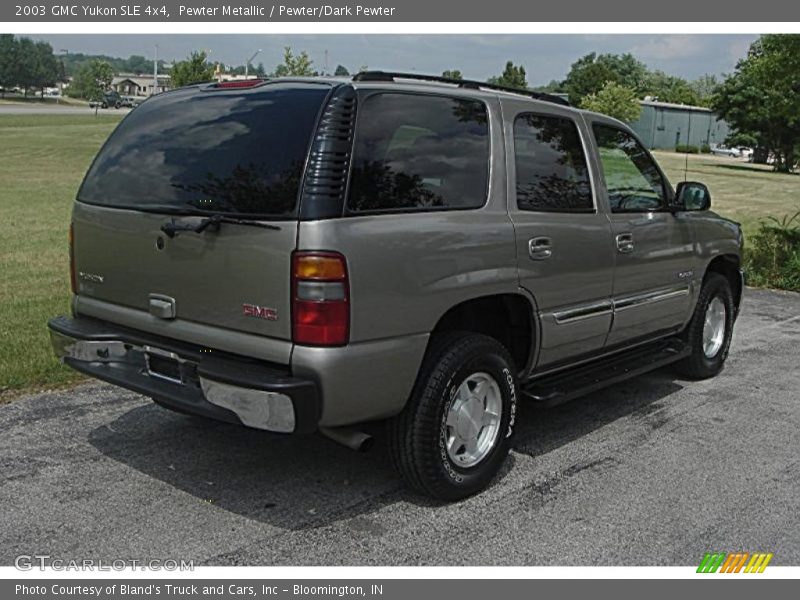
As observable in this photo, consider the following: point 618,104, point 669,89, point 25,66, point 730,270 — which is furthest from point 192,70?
point 25,66

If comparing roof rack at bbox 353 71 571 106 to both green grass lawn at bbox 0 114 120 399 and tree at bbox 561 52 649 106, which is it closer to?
green grass lawn at bbox 0 114 120 399

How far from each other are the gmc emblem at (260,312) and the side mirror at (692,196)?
11.3 ft

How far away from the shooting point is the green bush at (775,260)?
11211mm

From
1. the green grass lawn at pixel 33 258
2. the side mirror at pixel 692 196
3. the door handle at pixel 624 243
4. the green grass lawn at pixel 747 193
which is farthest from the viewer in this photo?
the green grass lawn at pixel 747 193

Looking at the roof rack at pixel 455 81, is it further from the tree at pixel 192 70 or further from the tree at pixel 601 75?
the tree at pixel 601 75

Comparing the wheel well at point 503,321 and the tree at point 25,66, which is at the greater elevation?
the tree at point 25,66

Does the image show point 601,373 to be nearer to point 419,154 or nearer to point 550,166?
point 550,166

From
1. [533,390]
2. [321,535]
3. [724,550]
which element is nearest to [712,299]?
[533,390]

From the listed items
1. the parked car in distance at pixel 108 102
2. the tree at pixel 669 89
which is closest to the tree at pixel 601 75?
the tree at pixel 669 89

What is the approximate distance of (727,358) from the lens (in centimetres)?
744

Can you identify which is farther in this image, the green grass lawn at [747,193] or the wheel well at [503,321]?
the green grass lawn at [747,193]

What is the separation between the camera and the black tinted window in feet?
15.4

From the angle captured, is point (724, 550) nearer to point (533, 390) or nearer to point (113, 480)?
point (533, 390)

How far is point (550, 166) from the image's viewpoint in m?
4.93
